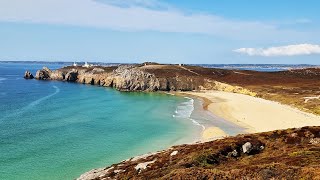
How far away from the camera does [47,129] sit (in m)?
71.9

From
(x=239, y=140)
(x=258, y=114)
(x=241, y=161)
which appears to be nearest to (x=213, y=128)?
(x=258, y=114)

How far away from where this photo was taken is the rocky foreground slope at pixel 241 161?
77.8 ft

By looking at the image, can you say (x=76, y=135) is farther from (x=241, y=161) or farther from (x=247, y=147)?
(x=241, y=161)

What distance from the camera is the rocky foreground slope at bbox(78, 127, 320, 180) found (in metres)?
23.7

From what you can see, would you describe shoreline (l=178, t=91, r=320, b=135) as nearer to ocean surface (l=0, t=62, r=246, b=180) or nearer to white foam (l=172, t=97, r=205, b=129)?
ocean surface (l=0, t=62, r=246, b=180)

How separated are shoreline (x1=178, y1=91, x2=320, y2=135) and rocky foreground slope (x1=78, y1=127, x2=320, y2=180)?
92.4 ft

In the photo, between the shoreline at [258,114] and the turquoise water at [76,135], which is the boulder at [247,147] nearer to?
the turquoise water at [76,135]

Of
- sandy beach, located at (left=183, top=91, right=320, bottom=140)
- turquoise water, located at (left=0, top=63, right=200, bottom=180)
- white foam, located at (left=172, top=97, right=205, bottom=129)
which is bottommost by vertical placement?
turquoise water, located at (left=0, top=63, right=200, bottom=180)

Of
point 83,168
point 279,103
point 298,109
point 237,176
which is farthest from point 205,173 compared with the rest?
point 279,103

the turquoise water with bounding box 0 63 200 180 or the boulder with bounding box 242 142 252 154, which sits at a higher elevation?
the boulder with bounding box 242 142 252 154

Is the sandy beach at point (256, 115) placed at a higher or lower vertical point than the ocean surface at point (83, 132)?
higher

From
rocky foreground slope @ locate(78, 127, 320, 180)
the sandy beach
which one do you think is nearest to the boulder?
rocky foreground slope @ locate(78, 127, 320, 180)

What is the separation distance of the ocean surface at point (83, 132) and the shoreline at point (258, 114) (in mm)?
4134

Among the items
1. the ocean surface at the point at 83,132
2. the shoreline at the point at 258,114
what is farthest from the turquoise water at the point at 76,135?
the shoreline at the point at 258,114
